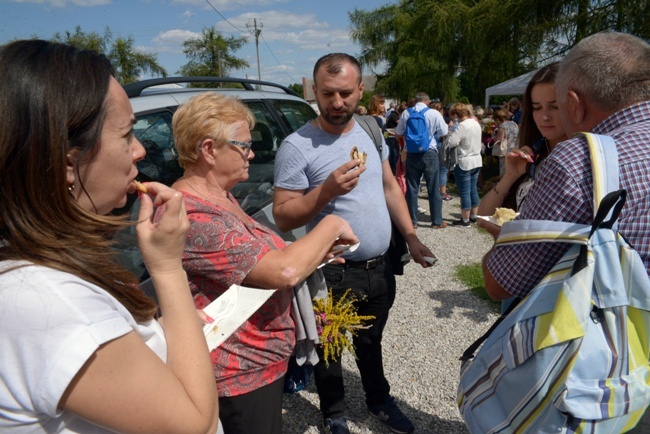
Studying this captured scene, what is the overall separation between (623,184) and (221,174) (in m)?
1.34

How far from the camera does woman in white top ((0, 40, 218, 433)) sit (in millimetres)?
776

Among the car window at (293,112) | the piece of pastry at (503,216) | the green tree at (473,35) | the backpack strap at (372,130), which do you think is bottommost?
the piece of pastry at (503,216)

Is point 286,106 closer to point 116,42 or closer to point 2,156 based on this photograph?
point 2,156

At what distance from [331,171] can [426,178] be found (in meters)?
5.13

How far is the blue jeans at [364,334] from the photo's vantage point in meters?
2.51

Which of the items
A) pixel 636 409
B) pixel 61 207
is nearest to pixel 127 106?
pixel 61 207

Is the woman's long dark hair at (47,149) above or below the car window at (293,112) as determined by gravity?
below

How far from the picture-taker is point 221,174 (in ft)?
5.92

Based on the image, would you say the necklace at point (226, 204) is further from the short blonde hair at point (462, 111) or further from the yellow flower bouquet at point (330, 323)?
the short blonde hair at point (462, 111)

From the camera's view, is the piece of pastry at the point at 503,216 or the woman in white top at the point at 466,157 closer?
the piece of pastry at the point at 503,216

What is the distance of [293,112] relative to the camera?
4.54 meters

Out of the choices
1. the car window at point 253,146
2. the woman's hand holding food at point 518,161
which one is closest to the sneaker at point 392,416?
the car window at point 253,146

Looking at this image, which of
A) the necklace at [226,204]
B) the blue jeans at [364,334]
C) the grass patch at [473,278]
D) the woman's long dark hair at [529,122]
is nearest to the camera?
the necklace at [226,204]

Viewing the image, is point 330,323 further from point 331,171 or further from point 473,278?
point 473,278
